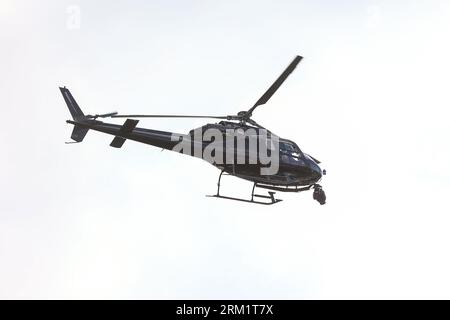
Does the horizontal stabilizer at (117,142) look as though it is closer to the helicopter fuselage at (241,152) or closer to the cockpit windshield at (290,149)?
the helicopter fuselage at (241,152)

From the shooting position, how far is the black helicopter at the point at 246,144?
24.3 metres

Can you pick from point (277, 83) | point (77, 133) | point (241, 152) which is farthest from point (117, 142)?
point (277, 83)

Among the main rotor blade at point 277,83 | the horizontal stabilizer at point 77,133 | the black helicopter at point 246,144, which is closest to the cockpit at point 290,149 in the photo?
the black helicopter at point 246,144

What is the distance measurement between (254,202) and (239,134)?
9.33ft

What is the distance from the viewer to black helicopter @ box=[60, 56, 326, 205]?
79.7 ft

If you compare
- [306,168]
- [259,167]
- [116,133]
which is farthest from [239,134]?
[116,133]

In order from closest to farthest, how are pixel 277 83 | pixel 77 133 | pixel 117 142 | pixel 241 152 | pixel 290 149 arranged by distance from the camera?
pixel 277 83, pixel 77 133, pixel 241 152, pixel 117 142, pixel 290 149

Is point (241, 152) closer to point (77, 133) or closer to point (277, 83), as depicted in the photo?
Result: point (277, 83)

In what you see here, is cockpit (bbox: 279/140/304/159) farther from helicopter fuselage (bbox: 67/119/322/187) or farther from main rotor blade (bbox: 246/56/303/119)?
main rotor blade (bbox: 246/56/303/119)

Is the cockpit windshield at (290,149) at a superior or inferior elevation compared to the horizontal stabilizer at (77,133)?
inferior

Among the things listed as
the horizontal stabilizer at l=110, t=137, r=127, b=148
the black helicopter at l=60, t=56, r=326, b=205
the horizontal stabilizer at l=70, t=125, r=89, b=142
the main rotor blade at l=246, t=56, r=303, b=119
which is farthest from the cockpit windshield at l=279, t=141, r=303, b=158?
the horizontal stabilizer at l=70, t=125, r=89, b=142

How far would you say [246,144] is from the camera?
25.0 m

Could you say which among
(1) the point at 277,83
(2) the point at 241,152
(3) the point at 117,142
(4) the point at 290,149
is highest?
(1) the point at 277,83

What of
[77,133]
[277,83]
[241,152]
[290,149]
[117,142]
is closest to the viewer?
[277,83]
